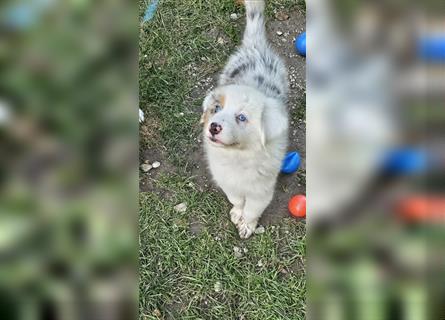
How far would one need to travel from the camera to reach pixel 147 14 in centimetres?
402

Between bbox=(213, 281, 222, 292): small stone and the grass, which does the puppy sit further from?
bbox=(213, 281, 222, 292): small stone

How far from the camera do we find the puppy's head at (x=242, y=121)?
263 centimetres

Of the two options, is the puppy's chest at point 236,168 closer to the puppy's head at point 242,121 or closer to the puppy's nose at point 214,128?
the puppy's head at point 242,121

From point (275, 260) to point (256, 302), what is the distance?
300 millimetres

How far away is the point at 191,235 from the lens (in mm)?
3180

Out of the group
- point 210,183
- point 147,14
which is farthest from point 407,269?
point 147,14

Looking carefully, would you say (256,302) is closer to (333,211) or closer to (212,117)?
(212,117)

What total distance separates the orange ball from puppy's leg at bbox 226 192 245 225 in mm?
314

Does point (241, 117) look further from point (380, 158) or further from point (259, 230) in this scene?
point (380, 158)

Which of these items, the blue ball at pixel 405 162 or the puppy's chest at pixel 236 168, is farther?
the puppy's chest at pixel 236 168

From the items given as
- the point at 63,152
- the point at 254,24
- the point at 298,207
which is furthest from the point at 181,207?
the point at 63,152

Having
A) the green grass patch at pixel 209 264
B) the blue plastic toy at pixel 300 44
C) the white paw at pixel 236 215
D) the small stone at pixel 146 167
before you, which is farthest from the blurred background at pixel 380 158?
the blue plastic toy at pixel 300 44

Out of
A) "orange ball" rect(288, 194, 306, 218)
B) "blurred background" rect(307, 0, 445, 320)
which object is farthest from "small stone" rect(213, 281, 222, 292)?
"blurred background" rect(307, 0, 445, 320)

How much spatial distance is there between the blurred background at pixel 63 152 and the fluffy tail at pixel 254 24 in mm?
2758
